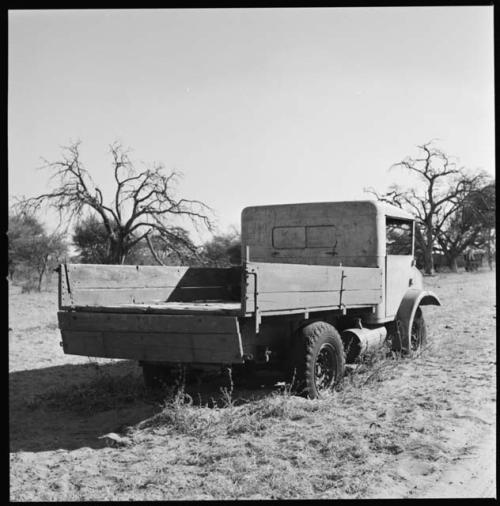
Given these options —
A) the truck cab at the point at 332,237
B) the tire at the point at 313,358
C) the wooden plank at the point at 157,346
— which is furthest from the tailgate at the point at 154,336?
the truck cab at the point at 332,237

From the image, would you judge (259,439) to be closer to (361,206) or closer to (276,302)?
(276,302)

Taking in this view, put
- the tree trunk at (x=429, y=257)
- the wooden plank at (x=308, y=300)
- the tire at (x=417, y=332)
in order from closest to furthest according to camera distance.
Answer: the wooden plank at (x=308, y=300) → the tire at (x=417, y=332) → the tree trunk at (x=429, y=257)

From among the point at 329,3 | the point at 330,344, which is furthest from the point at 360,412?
the point at 329,3

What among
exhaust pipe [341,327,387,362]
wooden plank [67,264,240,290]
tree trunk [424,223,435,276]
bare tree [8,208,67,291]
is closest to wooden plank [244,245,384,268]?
wooden plank [67,264,240,290]

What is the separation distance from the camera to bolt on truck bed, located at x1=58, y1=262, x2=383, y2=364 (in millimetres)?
4348

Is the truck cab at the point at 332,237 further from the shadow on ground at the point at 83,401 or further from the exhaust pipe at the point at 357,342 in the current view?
the shadow on ground at the point at 83,401

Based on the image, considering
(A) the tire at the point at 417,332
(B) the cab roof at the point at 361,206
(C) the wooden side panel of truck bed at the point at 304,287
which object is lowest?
(A) the tire at the point at 417,332

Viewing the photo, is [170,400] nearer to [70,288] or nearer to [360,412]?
[70,288]

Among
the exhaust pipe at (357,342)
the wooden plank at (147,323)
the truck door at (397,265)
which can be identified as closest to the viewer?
the wooden plank at (147,323)

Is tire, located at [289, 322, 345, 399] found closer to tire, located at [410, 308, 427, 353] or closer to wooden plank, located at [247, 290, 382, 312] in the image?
wooden plank, located at [247, 290, 382, 312]

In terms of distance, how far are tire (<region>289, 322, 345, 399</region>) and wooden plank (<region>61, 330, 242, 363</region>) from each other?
102 cm

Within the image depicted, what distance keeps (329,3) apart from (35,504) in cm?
350

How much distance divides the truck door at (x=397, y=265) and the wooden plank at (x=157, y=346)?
3.25 meters

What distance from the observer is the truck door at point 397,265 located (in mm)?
7105
